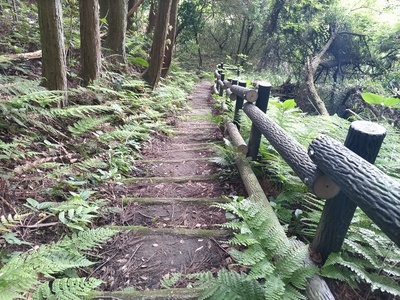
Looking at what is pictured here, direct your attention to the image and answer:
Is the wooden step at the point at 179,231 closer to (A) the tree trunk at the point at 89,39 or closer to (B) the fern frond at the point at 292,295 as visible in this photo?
(B) the fern frond at the point at 292,295

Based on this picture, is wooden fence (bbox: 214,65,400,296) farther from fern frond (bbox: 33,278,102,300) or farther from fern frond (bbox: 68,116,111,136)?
fern frond (bbox: 68,116,111,136)

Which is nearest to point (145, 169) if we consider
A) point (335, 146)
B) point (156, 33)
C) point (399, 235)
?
point (335, 146)

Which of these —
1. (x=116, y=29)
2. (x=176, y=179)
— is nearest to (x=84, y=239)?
(x=176, y=179)

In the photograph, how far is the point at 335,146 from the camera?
5.59ft

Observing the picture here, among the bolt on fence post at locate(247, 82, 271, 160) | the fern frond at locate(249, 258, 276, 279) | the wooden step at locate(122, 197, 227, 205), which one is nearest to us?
the fern frond at locate(249, 258, 276, 279)

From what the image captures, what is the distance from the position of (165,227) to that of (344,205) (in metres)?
1.46

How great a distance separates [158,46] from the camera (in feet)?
24.9

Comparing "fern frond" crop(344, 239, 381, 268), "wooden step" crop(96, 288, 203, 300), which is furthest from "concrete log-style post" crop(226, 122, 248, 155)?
"wooden step" crop(96, 288, 203, 300)

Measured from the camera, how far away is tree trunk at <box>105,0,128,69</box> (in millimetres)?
6797

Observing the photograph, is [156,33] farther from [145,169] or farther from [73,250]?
[73,250]

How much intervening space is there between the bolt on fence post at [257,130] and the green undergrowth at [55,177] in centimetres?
160

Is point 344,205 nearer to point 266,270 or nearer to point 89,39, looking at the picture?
point 266,270

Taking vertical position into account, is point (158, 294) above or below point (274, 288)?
below

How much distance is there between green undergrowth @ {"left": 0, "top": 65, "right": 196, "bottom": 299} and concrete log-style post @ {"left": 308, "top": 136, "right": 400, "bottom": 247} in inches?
55.5
